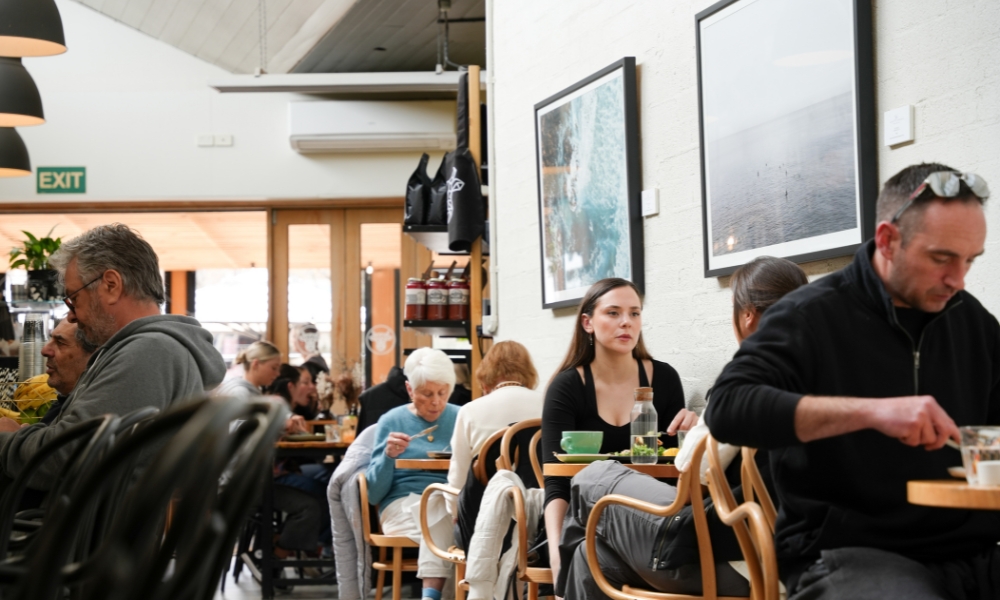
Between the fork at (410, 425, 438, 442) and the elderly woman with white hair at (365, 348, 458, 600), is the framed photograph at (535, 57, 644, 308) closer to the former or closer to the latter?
the elderly woman with white hair at (365, 348, 458, 600)

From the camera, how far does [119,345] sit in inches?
97.7

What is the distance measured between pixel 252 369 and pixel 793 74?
4.22 m

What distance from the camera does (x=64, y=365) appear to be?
10.8 ft

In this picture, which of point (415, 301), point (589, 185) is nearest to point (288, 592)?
point (415, 301)

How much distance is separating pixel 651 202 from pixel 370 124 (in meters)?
5.42

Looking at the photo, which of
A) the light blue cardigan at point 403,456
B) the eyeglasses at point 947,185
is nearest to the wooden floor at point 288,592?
the light blue cardigan at point 403,456

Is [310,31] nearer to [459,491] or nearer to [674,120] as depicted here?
Answer: [674,120]

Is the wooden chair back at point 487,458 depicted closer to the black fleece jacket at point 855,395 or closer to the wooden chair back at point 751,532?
the wooden chair back at point 751,532

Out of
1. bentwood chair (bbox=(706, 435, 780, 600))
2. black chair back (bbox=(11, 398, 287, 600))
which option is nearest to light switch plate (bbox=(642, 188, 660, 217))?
bentwood chair (bbox=(706, 435, 780, 600))

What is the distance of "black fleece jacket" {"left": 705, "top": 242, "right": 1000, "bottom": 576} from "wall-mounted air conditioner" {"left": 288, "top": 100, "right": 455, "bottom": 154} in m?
7.85

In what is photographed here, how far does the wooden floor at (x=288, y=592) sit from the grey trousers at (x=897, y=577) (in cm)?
440

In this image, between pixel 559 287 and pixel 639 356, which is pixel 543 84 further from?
pixel 639 356

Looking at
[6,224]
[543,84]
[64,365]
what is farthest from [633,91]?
[6,224]

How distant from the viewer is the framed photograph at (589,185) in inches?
182
